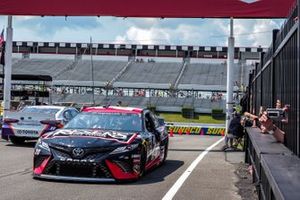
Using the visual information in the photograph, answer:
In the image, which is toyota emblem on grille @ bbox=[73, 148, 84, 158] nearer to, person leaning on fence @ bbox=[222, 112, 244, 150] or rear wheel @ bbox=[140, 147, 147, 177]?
rear wheel @ bbox=[140, 147, 147, 177]

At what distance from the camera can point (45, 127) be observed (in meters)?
16.9

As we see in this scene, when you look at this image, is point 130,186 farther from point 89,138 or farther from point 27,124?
point 27,124

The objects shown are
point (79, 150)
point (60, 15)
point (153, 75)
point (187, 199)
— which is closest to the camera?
point (187, 199)

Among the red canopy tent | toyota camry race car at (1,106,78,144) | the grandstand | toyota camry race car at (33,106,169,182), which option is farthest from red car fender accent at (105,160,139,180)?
the grandstand

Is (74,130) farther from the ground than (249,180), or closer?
farther from the ground

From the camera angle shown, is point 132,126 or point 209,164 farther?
point 209,164

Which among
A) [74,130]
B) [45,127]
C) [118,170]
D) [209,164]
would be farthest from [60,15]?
[118,170]

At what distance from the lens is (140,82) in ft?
230

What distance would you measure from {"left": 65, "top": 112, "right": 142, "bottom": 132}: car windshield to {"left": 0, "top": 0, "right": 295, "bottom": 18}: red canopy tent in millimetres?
8606

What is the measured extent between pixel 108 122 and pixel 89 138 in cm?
155

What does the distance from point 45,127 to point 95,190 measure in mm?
8649

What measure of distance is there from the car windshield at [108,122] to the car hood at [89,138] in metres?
0.69

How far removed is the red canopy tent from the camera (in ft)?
61.6

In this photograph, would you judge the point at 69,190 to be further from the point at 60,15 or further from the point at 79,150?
the point at 60,15
